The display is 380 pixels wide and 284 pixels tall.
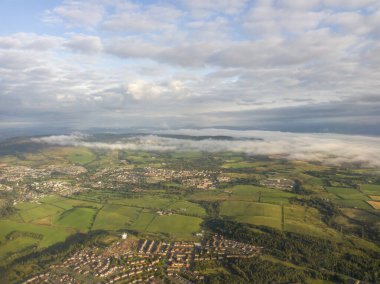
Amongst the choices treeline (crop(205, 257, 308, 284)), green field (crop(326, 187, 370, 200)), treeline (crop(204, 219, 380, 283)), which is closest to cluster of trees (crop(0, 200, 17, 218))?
treeline (crop(204, 219, 380, 283))

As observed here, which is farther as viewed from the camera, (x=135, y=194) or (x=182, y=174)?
(x=182, y=174)

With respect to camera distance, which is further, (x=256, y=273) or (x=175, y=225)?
(x=175, y=225)

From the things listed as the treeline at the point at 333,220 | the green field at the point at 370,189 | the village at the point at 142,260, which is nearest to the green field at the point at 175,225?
the village at the point at 142,260

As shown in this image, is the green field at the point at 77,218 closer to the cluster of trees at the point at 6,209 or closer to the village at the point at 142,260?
the cluster of trees at the point at 6,209

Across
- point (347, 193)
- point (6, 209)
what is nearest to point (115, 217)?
point (6, 209)

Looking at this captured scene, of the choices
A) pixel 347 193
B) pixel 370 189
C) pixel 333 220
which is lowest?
pixel 333 220

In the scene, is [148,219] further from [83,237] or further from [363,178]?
[363,178]

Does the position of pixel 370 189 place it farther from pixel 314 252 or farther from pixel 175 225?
pixel 175 225

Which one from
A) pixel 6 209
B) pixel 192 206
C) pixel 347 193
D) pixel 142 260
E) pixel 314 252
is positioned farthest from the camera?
pixel 347 193

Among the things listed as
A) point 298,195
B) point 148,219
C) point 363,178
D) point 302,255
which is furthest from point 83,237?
point 363,178
